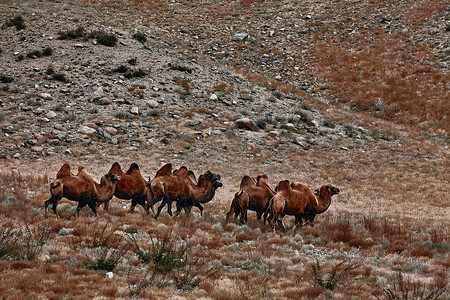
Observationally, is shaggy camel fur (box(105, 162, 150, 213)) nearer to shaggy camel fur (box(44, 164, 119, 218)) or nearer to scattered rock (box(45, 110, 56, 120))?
shaggy camel fur (box(44, 164, 119, 218))

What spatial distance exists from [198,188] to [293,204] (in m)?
2.59

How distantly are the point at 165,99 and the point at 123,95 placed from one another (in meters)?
2.90

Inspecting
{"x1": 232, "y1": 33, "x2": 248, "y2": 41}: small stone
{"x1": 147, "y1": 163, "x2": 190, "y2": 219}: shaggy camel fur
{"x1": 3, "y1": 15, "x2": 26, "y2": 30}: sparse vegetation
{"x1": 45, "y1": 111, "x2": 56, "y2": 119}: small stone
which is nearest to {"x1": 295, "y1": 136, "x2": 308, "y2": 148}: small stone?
{"x1": 45, "y1": 111, "x2": 56, "y2": 119}: small stone

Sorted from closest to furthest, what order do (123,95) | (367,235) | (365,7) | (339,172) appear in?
1. (367,235)
2. (339,172)
3. (123,95)
4. (365,7)

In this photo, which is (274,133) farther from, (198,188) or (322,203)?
(198,188)

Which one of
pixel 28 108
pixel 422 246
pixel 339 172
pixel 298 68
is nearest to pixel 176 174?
pixel 422 246

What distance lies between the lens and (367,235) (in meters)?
10.6

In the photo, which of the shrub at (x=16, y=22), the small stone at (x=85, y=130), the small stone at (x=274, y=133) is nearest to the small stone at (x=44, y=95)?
the small stone at (x=85, y=130)

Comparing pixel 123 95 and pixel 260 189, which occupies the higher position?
pixel 123 95

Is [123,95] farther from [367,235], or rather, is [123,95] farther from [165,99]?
[367,235]

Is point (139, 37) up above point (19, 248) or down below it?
above

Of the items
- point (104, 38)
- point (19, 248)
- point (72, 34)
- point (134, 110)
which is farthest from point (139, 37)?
point (19, 248)

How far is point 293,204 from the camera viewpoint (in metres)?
10.4

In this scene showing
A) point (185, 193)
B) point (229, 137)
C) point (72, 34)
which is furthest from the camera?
point (72, 34)
